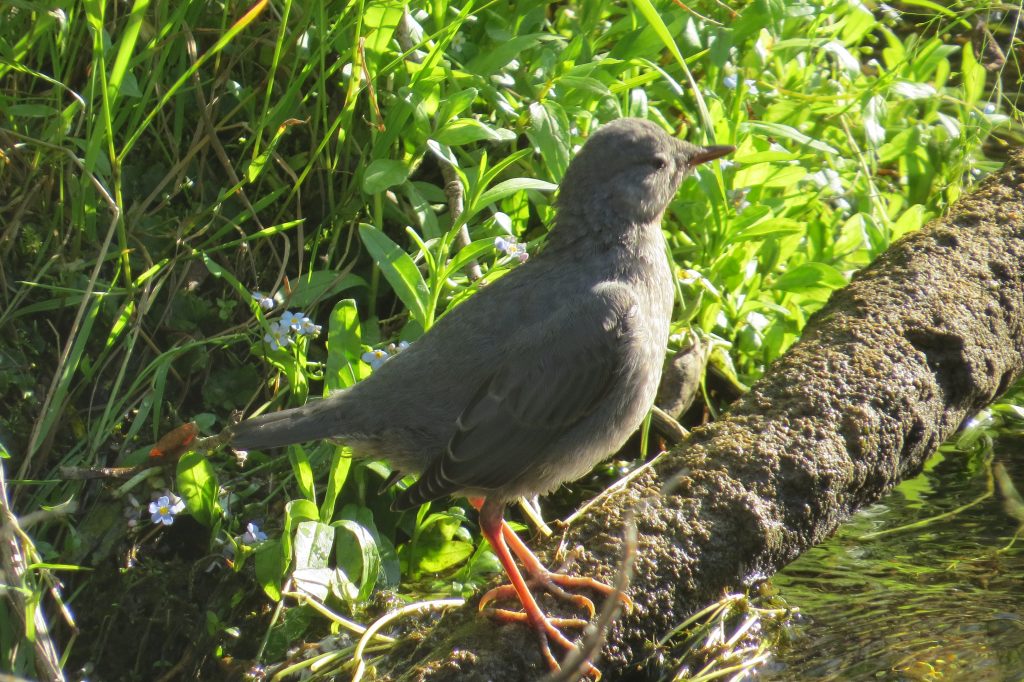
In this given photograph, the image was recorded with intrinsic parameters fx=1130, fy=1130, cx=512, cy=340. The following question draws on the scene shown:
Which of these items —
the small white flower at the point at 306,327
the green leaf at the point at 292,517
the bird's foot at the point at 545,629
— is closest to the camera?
the bird's foot at the point at 545,629

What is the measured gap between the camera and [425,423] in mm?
3646

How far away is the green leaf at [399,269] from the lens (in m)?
3.90

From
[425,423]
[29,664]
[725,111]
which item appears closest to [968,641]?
[425,423]

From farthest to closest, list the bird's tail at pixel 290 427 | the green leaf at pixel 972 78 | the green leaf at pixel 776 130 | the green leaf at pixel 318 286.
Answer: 1. the green leaf at pixel 972 78
2. the green leaf at pixel 776 130
3. the green leaf at pixel 318 286
4. the bird's tail at pixel 290 427

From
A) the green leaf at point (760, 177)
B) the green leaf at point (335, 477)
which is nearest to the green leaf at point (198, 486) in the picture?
the green leaf at point (335, 477)

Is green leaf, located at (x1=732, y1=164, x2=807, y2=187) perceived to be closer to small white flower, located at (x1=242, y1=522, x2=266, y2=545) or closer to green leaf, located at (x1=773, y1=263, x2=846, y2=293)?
green leaf, located at (x1=773, y1=263, x2=846, y2=293)

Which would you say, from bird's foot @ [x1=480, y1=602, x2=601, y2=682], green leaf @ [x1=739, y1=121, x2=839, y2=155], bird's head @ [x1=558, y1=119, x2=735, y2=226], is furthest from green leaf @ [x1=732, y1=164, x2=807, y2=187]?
bird's foot @ [x1=480, y1=602, x2=601, y2=682]

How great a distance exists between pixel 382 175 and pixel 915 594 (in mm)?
2370

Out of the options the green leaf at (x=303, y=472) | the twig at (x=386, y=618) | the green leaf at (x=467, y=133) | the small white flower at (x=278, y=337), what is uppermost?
the green leaf at (x=467, y=133)

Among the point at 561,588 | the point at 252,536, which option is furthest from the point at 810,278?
the point at 252,536

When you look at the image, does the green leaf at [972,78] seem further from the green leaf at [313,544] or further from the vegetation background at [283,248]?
the green leaf at [313,544]

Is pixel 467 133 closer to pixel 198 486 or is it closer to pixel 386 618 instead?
pixel 198 486

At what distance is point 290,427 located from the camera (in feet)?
11.5

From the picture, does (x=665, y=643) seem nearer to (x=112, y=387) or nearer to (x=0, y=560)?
(x=0, y=560)
